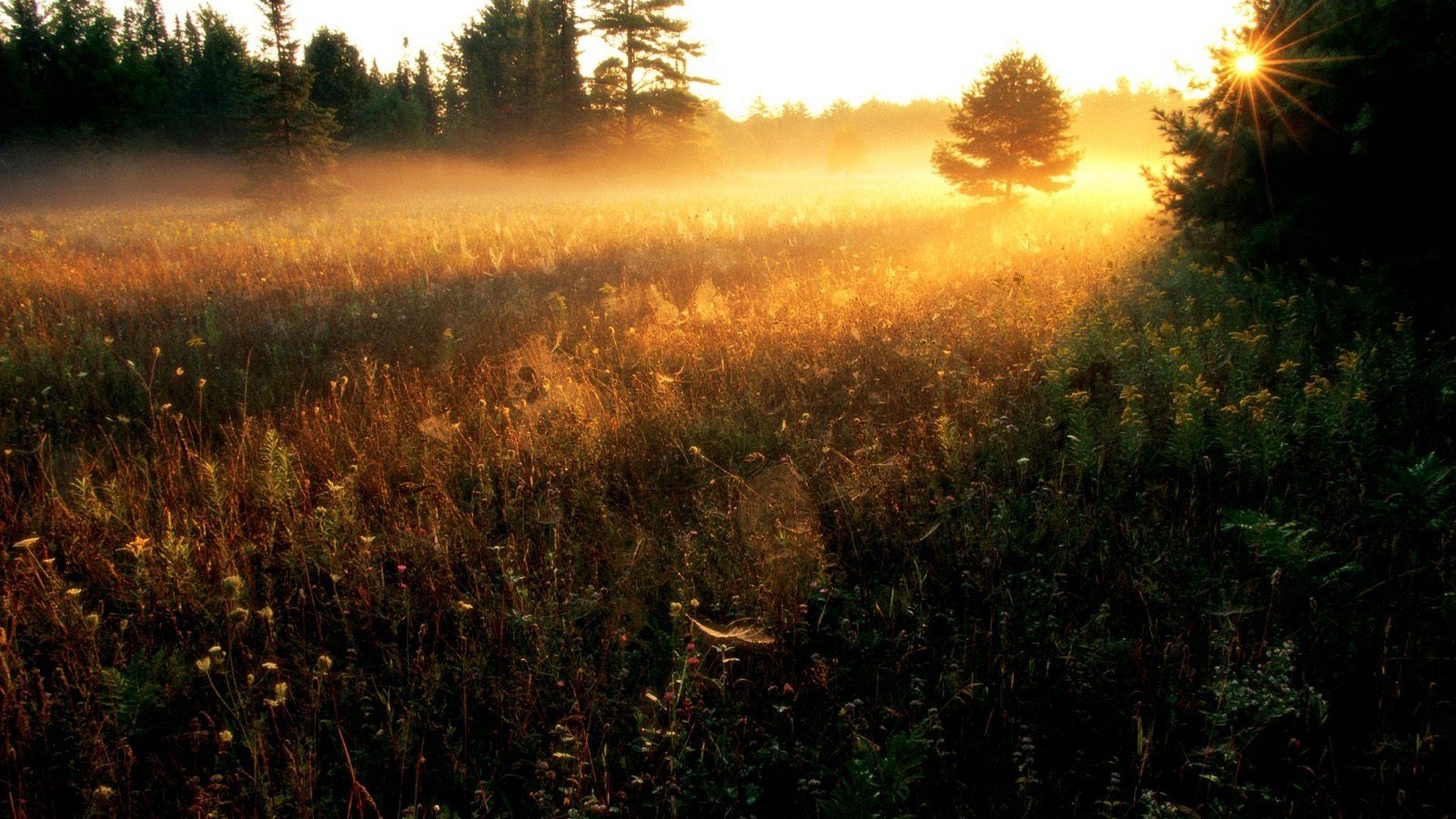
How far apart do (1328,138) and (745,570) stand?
6.13m

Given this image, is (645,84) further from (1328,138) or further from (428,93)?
(1328,138)

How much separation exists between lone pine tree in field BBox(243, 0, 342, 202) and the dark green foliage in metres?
21.5

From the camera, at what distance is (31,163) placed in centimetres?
2906

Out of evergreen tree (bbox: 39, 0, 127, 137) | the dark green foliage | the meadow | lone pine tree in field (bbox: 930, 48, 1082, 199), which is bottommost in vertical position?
the meadow

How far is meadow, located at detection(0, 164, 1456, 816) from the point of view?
1.77 metres

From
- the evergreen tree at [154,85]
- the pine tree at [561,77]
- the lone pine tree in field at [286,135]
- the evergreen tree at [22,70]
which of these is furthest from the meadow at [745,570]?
the evergreen tree at [154,85]

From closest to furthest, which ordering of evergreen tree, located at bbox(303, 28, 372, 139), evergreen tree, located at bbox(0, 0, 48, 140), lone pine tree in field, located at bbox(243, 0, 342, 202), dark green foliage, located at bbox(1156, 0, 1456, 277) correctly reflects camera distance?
1. dark green foliage, located at bbox(1156, 0, 1456, 277)
2. lone pine tree in field, located at bbox(243, 0, 342, 202)
3. evergreen tree, located at bbox(0, 0, 48, 140)
4. evergreen tree, located at bbox(303, 28, 372, 139)

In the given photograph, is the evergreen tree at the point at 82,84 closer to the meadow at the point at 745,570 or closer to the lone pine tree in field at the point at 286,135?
the lone pine tree in field at the point at 286,135

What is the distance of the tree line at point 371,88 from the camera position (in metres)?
31.8

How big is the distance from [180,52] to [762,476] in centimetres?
5648

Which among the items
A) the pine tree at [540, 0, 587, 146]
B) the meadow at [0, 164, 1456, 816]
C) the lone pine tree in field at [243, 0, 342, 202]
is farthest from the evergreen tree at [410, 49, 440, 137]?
the meadow at [0, 164, 1456, 816]

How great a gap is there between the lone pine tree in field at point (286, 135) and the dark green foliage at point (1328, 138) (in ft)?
70.6

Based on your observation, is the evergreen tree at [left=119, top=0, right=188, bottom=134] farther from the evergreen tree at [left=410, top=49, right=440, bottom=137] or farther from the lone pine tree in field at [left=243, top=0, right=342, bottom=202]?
the lone pine tree in field at [left=243, top=0, right=342, bottom=202]

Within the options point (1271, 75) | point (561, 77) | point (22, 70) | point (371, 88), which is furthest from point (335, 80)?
point (1271, 75)
